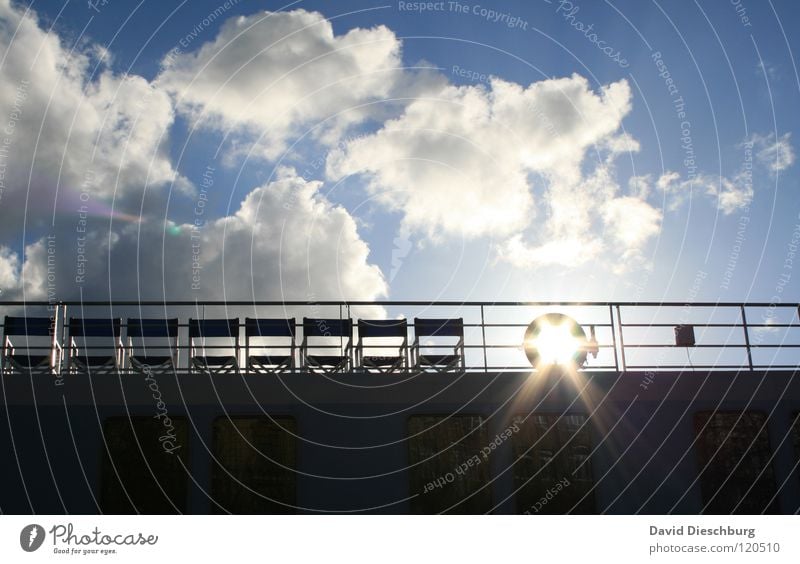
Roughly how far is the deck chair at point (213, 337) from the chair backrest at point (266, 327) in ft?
0.73

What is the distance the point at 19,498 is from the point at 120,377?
2.05 metres

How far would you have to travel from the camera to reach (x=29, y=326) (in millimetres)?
11938

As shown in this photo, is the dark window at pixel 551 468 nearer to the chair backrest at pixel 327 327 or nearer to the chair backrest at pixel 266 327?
the chair backrest at pixel 327 327

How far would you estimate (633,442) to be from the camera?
36.5ft

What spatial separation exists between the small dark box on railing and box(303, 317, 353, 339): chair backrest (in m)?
5.63

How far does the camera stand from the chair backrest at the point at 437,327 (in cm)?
1252

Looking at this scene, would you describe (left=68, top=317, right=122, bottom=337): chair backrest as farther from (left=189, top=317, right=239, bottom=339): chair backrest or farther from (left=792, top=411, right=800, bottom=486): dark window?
(left=792, top=411, right=800, bottom=486): dark window
